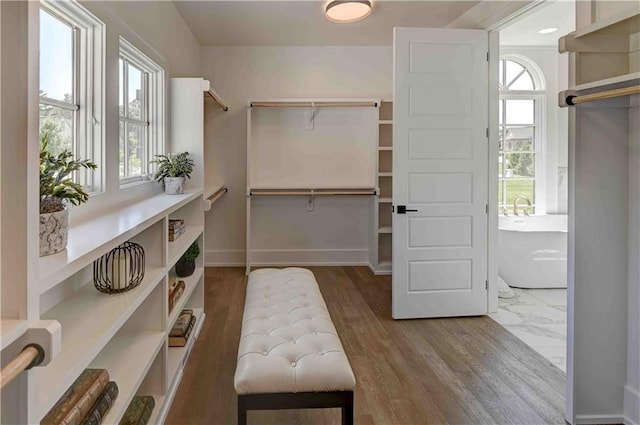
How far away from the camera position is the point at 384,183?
514 cm

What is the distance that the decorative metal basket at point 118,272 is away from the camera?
1732mm

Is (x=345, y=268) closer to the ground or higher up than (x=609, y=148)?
closer to the ground

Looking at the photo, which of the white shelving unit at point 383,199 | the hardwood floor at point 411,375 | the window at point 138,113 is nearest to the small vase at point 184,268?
the hardwood floor at point 411,375

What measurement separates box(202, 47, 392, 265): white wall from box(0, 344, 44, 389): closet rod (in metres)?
4.37

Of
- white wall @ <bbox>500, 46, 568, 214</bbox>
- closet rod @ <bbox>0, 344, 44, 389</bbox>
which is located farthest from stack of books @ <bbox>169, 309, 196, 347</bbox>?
white wall @ <bbox>500, 46, 568, 214</bbox>

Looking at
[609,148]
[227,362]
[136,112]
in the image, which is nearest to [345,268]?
[227,362]

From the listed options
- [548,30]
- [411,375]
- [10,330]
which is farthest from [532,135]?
[10,330]

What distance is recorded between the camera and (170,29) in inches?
140

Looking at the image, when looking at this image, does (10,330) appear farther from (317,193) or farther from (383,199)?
(383,199)

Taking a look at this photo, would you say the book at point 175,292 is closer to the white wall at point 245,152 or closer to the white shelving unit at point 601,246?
the white shelving unit at point 601,246

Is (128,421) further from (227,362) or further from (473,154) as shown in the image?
(473,154)

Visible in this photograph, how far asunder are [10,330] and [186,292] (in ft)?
6.85

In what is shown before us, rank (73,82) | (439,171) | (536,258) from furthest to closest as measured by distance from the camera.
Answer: (536,258) → (439,171) → (73,82)

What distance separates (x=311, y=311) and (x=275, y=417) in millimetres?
537
